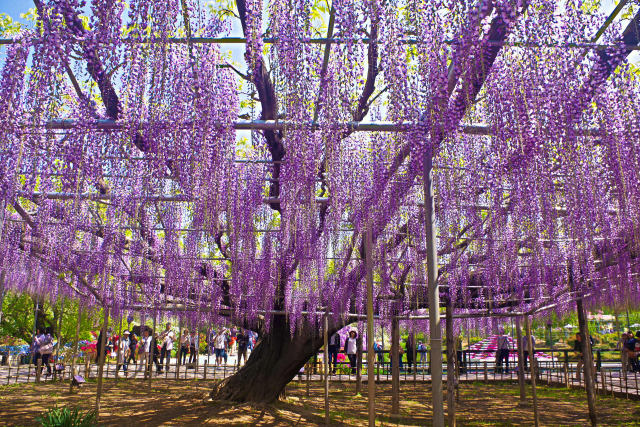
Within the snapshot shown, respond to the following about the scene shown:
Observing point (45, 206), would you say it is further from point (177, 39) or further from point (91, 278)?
point (177, 39)

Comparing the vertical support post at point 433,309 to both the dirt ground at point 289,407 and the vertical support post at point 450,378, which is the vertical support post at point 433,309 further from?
the dirt ground at point 289,407

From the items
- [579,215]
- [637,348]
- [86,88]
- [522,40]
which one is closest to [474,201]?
[579,215]

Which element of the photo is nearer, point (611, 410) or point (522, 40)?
point (522, 40)

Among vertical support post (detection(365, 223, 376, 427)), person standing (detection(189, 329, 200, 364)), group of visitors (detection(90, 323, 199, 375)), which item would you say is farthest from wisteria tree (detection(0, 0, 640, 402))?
group of visitors (detection(90, 323, 199, 375))

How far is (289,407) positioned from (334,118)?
16.5ft

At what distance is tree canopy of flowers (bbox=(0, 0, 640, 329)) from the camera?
4262 mm

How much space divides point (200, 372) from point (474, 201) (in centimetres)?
1165

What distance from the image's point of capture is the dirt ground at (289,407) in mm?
6926

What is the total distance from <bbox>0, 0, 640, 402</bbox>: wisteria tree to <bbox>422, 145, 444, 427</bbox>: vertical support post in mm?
279

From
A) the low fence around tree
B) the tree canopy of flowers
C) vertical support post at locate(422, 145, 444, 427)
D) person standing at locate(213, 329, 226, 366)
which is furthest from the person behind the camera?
person standing at locate(213, 329, 226, 366)

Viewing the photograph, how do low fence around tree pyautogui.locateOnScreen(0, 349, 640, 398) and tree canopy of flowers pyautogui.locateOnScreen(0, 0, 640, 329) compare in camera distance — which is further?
low fence around tree pyautogui.locateOnScreen(0, 349, 640, 398)

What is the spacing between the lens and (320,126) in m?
4.92

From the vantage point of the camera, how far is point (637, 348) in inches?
538

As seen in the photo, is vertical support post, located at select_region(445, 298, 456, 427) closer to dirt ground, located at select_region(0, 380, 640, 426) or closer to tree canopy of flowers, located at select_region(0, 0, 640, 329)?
dirt ground, located at select_region(0, 380, 640, 426)
